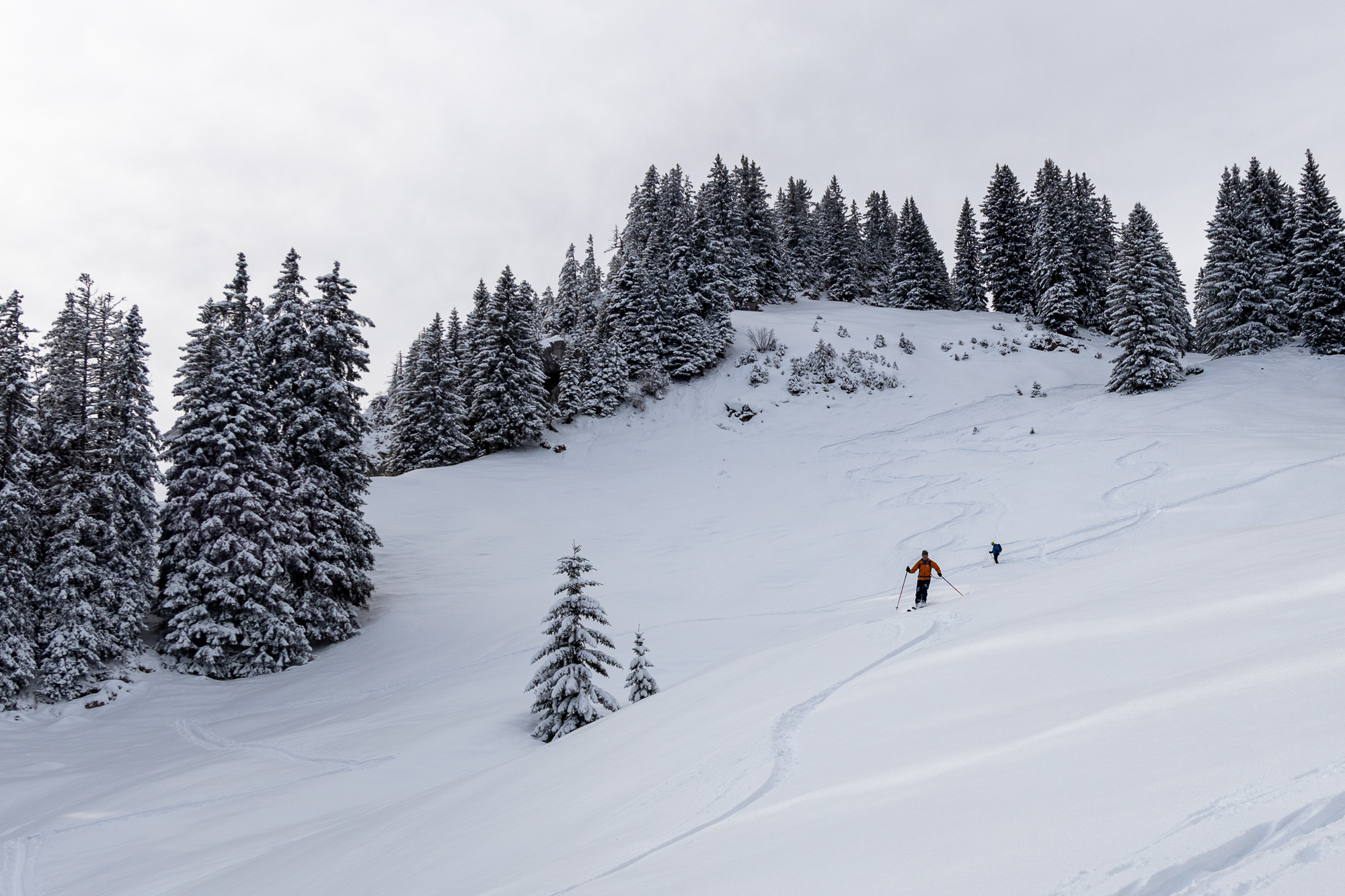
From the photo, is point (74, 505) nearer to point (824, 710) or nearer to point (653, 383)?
point (824, 710)

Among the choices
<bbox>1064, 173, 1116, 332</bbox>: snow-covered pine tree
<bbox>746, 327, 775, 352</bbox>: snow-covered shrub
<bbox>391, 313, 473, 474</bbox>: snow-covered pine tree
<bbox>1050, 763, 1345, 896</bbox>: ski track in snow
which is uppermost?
<bbox>1064, 173, 1116, 332</bbox>: snow-covered pine tree

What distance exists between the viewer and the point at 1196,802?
258cm

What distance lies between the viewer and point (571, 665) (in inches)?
511

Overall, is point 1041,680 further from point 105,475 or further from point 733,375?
point 733,375

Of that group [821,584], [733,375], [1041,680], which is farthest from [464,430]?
[1041,680]

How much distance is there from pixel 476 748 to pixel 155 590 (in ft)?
57.7

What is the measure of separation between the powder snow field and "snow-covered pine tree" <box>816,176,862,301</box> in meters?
40.9

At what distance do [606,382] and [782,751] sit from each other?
132ft

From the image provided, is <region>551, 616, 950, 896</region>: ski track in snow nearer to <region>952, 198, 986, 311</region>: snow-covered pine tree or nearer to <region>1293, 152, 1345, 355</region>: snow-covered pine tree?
<region>1293, 152, 1345, 355</region>: snow-covered pine tree

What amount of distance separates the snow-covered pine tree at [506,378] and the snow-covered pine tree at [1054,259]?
38.4m

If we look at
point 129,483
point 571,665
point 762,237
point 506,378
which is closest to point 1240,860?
point 571,665

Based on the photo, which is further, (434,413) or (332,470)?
(434,413)

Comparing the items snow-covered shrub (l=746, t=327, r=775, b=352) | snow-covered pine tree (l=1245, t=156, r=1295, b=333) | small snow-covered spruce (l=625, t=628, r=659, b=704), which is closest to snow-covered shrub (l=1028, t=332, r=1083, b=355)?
snow-covered pine tree (l=1245, t=156, r=1295, b=333)

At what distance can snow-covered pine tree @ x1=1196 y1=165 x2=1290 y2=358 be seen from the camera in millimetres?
41531
